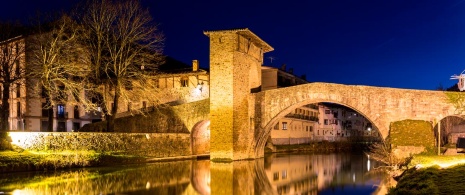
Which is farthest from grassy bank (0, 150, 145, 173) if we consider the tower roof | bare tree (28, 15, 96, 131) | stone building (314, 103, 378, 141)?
stone building (314, 103, 378, 141)

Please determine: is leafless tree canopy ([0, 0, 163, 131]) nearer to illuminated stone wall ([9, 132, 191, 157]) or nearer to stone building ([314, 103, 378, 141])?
illuminated stone wall ([9, 132, 191, 157])

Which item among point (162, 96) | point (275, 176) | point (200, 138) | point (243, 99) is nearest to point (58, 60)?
point (243, 99)

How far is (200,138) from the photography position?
3359 centimetres

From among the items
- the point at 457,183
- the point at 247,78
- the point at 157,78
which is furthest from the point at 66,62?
the point at 457,183

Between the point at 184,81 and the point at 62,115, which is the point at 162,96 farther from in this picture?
the point at 62,115

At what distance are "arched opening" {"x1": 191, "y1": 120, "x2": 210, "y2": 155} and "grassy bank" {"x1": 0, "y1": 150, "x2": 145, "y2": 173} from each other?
7.30 meters

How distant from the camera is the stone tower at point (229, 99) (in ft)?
91.5

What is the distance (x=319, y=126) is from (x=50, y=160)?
127ft

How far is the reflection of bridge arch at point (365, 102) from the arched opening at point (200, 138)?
5.20 metres

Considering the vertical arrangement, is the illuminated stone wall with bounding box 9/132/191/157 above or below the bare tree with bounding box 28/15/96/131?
below

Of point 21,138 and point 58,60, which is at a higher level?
point 58,60

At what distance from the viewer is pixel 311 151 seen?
4344 cm

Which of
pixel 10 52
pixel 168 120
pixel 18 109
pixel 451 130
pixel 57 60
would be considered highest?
pixel 10 52

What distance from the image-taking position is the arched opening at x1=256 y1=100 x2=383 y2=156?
4462cm
